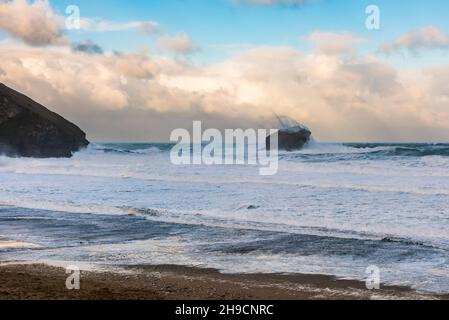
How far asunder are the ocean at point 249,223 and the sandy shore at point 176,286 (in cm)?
59

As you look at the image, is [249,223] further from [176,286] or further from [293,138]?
[293,138]

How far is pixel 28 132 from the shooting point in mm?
62344

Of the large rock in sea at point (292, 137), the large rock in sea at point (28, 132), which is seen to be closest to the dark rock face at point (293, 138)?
the large rock in sea at point (292, 137)

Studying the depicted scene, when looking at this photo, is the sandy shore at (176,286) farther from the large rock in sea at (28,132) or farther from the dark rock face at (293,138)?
the large rock in sea at (28,132)

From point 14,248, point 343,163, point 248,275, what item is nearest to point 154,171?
point 343,163

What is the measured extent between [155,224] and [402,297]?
358 inches

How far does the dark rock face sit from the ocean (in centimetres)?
2797

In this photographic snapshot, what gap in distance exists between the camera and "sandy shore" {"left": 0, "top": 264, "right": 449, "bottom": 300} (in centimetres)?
820

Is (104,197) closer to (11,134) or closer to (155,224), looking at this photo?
(155,224)

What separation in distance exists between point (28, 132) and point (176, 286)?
57304 mm

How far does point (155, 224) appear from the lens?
1631 centimetres

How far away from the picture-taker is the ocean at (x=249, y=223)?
11.1 m

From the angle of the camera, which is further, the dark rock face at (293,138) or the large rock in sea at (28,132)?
the large rock in sea at (28,132)

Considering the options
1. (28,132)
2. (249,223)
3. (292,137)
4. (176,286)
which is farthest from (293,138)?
(176,286)
